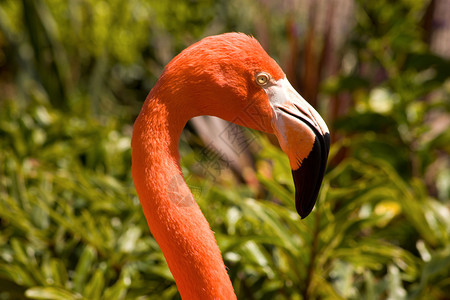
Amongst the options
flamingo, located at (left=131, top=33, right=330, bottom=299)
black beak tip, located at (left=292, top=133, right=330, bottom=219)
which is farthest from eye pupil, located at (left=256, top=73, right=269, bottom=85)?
black beak tip, located at (left=292, top=133, right=330, bottom=219)

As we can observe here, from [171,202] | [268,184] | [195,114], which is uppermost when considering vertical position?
[195,114]

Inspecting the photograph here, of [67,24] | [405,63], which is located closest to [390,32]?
[405,63]

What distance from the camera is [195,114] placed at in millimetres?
807

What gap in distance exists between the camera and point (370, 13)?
208 centimetres

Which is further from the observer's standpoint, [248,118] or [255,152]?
[255,152]

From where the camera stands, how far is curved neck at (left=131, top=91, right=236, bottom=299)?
2.57 feet

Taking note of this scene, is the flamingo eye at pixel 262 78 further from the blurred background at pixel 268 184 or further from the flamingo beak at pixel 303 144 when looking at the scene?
the blurred background at pixel 268 184

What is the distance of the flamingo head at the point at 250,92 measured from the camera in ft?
2.39

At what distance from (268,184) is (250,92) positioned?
0.52m

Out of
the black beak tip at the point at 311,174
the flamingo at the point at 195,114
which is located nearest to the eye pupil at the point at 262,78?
the flamingo at the point at 195,114

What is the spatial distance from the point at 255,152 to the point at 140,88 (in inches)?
83.8

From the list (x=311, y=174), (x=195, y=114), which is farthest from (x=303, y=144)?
(x=195, y=114)

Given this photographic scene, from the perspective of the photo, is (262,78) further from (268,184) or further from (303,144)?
(268,184)

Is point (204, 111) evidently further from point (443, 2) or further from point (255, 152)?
point (443, 2)
